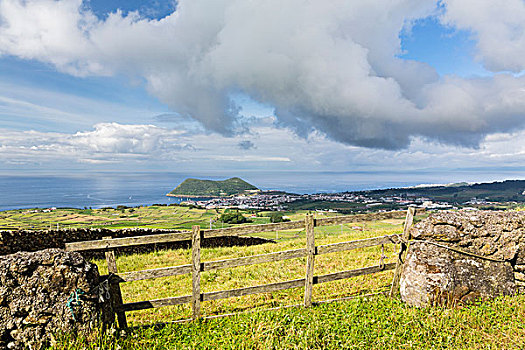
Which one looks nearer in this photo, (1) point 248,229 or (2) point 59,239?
(1) point 248,229

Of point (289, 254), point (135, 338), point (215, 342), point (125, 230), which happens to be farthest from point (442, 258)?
point (125, 230)

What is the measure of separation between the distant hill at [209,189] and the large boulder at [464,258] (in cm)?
8624

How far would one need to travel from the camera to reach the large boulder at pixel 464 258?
615 cm

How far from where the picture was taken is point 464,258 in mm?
6367

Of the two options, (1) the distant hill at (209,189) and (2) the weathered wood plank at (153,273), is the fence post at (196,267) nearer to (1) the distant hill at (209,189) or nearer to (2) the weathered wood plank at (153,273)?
(2) the weathered wood plank at (153,273)

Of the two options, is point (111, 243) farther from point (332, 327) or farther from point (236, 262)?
point (332, 327)

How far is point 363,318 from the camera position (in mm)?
5691

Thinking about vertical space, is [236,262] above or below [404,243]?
below

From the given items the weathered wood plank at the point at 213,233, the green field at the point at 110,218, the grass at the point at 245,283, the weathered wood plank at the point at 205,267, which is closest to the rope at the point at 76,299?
the weathered wood plank at the point at 205,267

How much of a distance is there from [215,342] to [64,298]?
2.57 metres

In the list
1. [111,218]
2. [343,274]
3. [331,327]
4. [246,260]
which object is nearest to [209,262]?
[246,260]

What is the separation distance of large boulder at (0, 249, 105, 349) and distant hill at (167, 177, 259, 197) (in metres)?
87.0

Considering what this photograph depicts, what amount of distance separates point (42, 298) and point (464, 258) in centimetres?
816

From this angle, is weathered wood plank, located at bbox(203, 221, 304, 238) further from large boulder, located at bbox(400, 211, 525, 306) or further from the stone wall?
the stone wall
